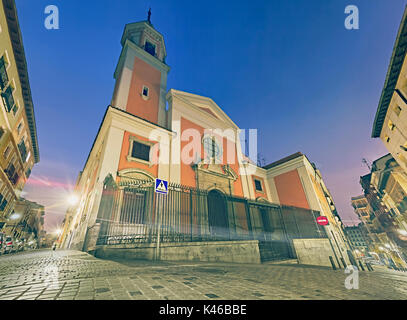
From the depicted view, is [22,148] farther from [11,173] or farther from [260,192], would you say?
[260,192]

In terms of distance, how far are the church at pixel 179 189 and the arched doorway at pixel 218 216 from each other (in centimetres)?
7

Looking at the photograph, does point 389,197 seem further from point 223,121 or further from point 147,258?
point 147,258

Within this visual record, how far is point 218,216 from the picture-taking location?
37.3 ft

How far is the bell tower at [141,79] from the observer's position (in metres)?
12.8

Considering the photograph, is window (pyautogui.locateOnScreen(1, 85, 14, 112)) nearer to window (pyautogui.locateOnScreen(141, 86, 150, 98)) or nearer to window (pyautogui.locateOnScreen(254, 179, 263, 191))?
window (pyautogui.locateOnScreen(141, 86, 150, 98))

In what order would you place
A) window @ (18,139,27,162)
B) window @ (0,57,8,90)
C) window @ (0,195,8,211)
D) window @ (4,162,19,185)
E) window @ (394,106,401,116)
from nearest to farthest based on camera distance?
window @ (0,57,8,90) < window @ (394,106,401,116) < window @ (4,162,19,185) < window @ (0,195,8,211) < window @ (18,139,27,162)

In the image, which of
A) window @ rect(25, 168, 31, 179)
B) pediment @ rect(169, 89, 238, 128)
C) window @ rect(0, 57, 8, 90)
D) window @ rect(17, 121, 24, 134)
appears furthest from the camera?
window @ rect(25, 168, 31, 179)

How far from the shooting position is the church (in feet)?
21.4

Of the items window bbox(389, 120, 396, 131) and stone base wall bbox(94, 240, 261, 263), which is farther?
window bbox(389, 120, 396, 131)

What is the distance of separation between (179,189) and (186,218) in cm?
171

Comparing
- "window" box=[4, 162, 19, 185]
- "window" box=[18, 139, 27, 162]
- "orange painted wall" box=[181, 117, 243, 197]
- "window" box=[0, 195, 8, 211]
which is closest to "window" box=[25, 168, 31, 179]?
"window" box=[4, 162, 19, 185]

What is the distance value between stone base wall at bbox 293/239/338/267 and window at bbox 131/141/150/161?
11.4m

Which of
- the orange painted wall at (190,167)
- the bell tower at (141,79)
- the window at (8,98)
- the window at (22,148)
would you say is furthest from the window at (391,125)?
the window at (22,148)

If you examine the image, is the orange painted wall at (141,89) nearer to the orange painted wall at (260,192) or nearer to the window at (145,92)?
the window at (145,92)
